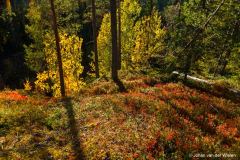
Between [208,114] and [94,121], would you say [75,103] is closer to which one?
[94,121]

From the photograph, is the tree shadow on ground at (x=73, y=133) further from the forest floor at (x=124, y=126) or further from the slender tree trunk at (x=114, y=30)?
the slender tree trunk at (x=114, y=30)

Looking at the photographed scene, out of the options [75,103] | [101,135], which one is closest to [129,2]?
[75,103]

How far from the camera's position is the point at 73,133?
13.8 meters

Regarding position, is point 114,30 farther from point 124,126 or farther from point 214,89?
point 124,126

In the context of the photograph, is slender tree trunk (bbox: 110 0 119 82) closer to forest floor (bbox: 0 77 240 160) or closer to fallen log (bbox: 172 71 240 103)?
forest floor (bbox: 0 77 240 160)

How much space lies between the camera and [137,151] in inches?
459

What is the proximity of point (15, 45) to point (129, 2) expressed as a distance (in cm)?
2686

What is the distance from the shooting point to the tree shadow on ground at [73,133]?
38.5 ft

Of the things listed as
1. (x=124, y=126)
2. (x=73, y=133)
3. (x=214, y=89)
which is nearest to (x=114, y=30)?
(x=214, y=89)

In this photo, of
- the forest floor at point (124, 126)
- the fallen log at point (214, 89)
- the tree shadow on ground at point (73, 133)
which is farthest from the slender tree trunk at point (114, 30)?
the tree shadow on ground at point (73, 133)

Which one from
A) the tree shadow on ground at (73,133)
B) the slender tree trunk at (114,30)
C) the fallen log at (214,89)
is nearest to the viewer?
the tree shadow on ground at (73,133)

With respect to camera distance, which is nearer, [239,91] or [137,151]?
[137,151]

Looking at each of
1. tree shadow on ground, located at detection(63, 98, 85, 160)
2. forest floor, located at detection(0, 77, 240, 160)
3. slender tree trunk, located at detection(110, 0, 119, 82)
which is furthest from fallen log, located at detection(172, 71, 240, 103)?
tree shadow on ground, located at detection(63, 98, 85, 160)

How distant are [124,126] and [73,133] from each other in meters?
2.37
